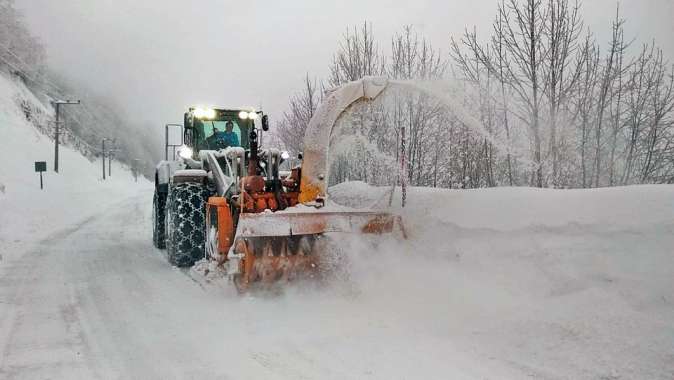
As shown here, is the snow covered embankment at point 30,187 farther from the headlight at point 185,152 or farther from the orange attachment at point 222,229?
the orange attachment at point 222,229

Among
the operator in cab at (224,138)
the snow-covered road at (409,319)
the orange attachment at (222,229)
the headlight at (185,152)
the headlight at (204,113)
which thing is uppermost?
the headlight at (204,113)

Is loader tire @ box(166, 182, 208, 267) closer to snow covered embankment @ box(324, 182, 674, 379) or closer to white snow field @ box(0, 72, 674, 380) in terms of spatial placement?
white snow field @ box(0, 72, 674, 380)

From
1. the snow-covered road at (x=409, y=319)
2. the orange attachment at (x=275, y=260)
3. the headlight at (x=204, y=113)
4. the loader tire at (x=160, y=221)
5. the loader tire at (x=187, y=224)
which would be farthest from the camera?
the loader tire at (x=160, y=221)

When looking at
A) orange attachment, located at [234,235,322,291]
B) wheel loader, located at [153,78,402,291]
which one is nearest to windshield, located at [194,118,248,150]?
wheel loader, located at [153,78,402,291]

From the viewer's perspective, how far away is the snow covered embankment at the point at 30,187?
13.2m

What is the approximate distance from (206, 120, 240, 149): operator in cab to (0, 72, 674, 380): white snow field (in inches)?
99.6

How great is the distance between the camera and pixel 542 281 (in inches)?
182

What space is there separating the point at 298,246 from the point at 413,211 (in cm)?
192

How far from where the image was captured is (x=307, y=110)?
21.2 meters

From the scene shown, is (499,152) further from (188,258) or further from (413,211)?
(188,258)

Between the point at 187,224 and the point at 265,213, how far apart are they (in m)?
2.20

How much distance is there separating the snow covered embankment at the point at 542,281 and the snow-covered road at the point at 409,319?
0.04 ft

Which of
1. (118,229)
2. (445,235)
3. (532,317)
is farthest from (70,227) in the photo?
(532,317)

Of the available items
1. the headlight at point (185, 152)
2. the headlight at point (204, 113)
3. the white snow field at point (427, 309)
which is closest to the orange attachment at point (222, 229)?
the white snow field at point (427, 309)
